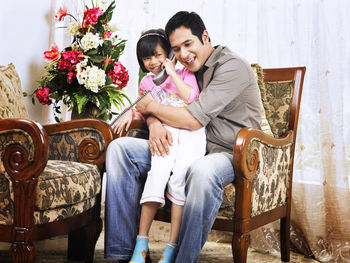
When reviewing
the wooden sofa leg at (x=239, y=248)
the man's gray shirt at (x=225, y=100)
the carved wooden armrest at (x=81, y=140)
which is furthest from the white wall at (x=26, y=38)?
the wooden sofa leg at (x=239, y=248)

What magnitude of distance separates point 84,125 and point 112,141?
0.21 meters

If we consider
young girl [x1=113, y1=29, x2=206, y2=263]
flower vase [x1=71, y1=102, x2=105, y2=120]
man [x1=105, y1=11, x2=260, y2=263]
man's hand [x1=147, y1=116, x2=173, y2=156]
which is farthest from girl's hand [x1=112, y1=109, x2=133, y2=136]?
flower vase [x1=71, y1=102, x2=105, y2=120]

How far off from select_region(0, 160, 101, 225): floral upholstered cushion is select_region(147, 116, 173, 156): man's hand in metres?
0.30

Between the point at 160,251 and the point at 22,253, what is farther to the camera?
the point at 160,251

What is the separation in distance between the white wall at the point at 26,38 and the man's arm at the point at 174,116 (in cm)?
118

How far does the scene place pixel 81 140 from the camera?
2.13 m

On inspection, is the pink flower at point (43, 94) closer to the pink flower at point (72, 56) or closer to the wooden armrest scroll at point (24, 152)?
the pink flower at point (72, 56)

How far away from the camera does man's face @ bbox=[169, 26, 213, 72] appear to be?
202cm

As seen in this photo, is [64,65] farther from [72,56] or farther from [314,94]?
[314,94]

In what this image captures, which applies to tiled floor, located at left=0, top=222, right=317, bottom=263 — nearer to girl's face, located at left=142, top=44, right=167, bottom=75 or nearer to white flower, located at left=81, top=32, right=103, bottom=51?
girl's face, located at left=142, top=44, right=167, bottom=75

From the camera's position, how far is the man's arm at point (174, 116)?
1.89 meters

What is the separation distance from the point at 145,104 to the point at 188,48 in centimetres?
33

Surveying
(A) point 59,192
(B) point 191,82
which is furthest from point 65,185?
(B) point 191,82

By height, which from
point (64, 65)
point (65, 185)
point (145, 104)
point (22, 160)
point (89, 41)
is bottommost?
point (65, 185)
